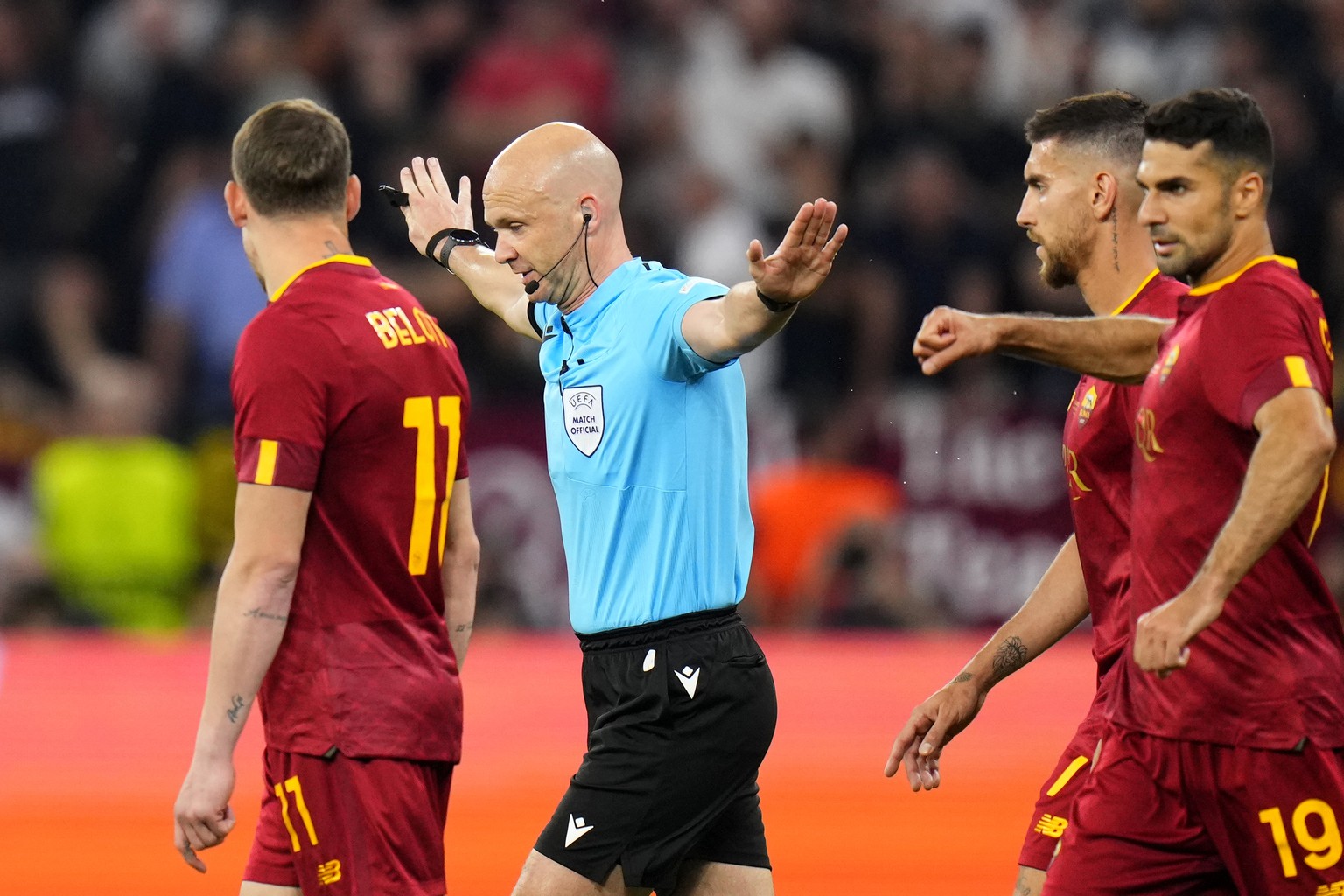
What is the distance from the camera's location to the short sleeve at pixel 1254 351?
148 inches

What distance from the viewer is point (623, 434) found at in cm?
462

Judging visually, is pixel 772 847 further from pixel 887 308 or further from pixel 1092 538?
pixel 887 308

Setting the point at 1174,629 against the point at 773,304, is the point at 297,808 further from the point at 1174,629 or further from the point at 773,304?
the point at 1174,629

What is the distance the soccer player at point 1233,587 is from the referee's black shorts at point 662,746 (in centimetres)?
90

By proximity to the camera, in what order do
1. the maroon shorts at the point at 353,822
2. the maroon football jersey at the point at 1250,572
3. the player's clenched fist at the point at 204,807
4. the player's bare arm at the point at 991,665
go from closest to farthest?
the maroon football jersey at the point at 1250,572
the player's clenched fist at the point at 204,807
the maroon shorts at the point at 353,822
the player's bare arm at the point at 991,665

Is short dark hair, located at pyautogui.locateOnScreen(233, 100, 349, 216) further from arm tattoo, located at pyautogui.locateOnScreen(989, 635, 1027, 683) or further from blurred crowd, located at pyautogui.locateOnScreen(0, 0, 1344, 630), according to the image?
blurred crowd, located at pyautogui.locateOnScreen(0, 0, 1344, 630)

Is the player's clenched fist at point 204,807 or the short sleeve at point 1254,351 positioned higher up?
the short sleeve at point 1254,351

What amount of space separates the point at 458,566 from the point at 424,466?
0.35 m

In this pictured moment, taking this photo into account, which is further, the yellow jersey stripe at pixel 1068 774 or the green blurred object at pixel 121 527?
the green blurred object at pixel 121 527

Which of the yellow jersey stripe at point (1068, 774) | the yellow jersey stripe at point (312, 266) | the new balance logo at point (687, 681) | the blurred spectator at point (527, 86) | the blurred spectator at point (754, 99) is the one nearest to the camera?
the yellow jersey stripe at point (312, 266)

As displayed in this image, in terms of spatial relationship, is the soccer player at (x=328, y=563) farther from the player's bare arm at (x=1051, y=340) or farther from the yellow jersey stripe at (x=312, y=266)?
the player's bare arm at (x=1051, y=340)


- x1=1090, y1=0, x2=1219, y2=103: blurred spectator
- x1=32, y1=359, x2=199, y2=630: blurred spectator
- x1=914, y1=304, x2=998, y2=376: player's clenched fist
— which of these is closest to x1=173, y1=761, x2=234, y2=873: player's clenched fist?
x1=914, y1=304, x2=998, y2=376: player's clenched fist

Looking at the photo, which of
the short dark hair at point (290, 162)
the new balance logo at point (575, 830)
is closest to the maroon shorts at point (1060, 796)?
the new balance logo at point (575, 830)

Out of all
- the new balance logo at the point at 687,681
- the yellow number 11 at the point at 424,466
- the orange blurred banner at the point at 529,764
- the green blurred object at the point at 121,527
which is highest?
the yellow number 11 at the point at 424,466
